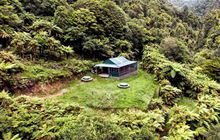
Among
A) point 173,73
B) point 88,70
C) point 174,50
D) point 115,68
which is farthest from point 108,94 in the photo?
point 174,50

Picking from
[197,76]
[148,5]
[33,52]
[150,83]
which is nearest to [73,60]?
[33,52]

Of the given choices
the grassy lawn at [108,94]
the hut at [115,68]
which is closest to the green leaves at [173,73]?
the grassy lawn at [108,94]

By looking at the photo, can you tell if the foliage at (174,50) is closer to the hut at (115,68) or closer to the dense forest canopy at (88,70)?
the dense forest canopy at (88,70)

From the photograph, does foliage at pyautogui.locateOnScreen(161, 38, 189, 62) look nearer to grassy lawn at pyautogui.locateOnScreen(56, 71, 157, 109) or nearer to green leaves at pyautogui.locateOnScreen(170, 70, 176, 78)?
green leaves at pyautogui.locateOnScreen(170, 70, 176, 78)

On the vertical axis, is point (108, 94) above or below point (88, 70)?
below

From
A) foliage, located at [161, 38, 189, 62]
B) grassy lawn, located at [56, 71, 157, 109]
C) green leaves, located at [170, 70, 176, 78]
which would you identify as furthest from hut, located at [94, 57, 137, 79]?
foliage, located at [161, 38, 189, 62]

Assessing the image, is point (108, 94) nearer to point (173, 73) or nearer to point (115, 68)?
point (115, 68)
